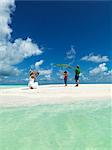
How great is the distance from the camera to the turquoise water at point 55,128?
22.0ft

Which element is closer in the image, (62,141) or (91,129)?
(62,141)

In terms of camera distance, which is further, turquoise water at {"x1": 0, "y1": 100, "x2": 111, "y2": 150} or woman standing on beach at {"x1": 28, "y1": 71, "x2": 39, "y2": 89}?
woman standing on beach at {"x1": 28, "y1": 71, "x2": 39, "y2": 89}

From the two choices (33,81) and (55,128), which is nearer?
(55,128)

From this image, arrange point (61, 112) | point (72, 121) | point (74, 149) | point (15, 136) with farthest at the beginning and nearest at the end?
1. point (61, 112)
2. point (72, 121)
3. point (15, 136)
4. point (74, 149)

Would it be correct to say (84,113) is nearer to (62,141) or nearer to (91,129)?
(91,129)

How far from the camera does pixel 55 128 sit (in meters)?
8.37

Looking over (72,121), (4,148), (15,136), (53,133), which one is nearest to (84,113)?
(72,121)

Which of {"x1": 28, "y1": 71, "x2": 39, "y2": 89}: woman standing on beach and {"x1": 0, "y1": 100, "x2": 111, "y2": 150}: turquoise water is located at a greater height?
{"x1": 28, "y1": 71, "x2": 39, "y2": 89}: woman standing on beach

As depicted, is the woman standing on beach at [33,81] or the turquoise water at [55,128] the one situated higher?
the woman standing on beach at [33,81]

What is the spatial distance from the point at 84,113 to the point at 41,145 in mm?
4302

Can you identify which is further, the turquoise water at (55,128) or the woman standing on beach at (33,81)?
the woman standing on beach at (33,81)

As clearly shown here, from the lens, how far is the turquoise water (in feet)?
22.0

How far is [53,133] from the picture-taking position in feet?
25.5

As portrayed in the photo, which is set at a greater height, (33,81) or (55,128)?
A: (33,81)
